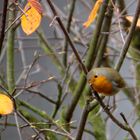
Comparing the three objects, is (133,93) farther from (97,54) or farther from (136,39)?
(97,54)

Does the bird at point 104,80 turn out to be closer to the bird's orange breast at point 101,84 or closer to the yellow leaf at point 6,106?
the bird's orange breast at point 101,84

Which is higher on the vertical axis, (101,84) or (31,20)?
(31,20)

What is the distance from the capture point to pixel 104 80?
1.00 meters

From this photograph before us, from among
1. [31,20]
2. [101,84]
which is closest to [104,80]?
[101,84]

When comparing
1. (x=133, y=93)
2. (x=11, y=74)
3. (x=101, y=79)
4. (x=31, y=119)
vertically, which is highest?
(x=101, y=79)

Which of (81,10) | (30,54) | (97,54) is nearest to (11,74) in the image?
(97,54)

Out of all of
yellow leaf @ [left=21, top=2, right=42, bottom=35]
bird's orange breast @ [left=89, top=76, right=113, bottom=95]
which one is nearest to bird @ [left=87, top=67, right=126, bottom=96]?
bird's orange breast @ [left=89, top=76, right=113, bottom=95]

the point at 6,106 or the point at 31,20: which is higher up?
the point at 31,20

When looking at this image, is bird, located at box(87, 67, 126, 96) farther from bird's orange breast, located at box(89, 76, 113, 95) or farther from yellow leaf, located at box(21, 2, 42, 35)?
yellow leaf, located at box(21, 2, 42, 35)

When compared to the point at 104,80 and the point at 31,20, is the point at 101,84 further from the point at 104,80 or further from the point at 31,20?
the point at 31,20

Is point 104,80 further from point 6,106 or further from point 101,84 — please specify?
point 6,106

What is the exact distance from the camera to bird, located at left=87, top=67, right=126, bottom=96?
979 millimetres

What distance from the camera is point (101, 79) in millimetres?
992

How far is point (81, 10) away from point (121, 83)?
2044 mm
